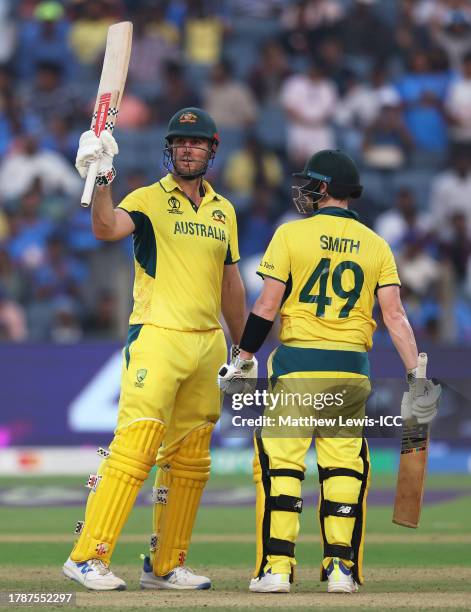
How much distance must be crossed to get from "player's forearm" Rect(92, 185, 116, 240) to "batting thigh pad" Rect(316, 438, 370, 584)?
1.31 m

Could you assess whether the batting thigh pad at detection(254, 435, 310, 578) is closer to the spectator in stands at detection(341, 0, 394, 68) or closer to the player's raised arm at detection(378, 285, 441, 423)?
the player's raised arm at detection(378, 285, 441, 423)

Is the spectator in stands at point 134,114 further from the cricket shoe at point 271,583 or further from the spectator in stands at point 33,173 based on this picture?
the cricket shoe at point 271,583

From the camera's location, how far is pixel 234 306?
6.93 m

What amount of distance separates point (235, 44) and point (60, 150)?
3269 mm

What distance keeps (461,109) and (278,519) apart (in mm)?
11053

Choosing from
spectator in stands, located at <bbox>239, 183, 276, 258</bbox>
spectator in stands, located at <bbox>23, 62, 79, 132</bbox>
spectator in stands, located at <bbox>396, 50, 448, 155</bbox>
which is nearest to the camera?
spectator in stands, located at <bbox>239, 183, 276, 258</bbox>

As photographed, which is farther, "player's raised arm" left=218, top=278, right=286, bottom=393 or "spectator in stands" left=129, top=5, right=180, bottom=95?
"spectator in stands" left=129, top=5, right=180, bottom=95

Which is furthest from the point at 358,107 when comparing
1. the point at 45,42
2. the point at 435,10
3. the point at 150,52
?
the point at 45,42

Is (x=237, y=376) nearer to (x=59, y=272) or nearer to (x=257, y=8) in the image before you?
(x=59, y=272)

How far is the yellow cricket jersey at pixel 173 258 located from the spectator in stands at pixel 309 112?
377 inches

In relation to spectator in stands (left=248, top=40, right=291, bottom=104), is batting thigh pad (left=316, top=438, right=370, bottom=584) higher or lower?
lower

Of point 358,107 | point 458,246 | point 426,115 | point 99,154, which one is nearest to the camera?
point 99,154

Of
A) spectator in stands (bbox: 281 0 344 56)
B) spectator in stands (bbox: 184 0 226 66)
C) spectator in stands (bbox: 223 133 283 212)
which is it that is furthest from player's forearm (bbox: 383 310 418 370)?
spectator in stands (bbox: 184 0 226 66)

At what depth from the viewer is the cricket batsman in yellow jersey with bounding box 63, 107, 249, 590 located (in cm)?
625
